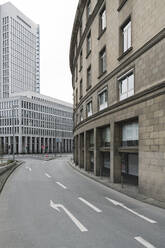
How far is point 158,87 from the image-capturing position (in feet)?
36.6

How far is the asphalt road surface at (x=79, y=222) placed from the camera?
6480 millimetres

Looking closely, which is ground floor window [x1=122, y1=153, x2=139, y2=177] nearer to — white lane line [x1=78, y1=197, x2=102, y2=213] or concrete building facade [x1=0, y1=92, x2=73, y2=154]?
white lane line [x1=78, y1=197, x2=102, y2=213]

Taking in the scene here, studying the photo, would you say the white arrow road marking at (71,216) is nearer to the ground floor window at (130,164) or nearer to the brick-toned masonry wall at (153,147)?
the brick-toned masonry wall at (153,147)

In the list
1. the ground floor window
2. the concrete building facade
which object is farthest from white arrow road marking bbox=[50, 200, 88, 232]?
the concrete building facade

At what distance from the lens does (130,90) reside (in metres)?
14.8

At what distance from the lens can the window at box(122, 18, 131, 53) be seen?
49.5ft

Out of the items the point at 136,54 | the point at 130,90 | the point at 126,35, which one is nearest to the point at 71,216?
the point at 130,90

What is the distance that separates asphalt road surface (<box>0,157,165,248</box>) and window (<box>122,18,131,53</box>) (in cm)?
1026

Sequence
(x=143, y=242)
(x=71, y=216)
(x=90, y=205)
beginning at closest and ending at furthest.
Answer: (x=143, y=242)
(x=71, y=216)
(x=90, y=205)

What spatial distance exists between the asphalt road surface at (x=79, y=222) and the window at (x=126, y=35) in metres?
10.3

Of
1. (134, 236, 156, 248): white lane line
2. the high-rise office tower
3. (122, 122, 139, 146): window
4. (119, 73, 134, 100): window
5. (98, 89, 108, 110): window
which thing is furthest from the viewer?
the high-rise office tower

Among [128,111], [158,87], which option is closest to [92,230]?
[158,87]

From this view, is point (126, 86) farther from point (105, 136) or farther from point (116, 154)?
point (105, 136)

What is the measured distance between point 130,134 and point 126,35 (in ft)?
23.6
